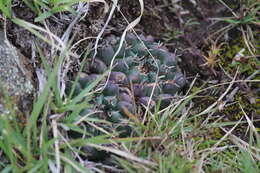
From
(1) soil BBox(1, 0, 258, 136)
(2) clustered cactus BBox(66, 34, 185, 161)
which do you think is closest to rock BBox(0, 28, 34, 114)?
(2) clustered cactus BBox(66, 34, 185, 161)

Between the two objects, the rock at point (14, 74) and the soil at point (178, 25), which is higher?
the rock at point (14, 74)

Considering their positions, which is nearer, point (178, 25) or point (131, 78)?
point (131, 78)

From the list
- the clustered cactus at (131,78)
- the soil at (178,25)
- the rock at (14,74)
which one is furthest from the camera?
the soil at (178,25)

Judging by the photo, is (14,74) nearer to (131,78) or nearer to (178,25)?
(131,78)

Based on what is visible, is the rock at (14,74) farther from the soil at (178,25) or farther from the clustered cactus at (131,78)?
the soil at (178,25)

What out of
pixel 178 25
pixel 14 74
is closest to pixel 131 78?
pixel 14 74

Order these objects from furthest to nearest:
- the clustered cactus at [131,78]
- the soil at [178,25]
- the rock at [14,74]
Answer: the soil at [178,25] < the clustered cactus at [131,78] < the rock at [14,74]

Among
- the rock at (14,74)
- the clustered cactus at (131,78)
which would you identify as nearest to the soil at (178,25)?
the clustered cactus at (131,78)

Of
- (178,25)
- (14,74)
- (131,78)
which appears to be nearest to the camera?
(14,74)
